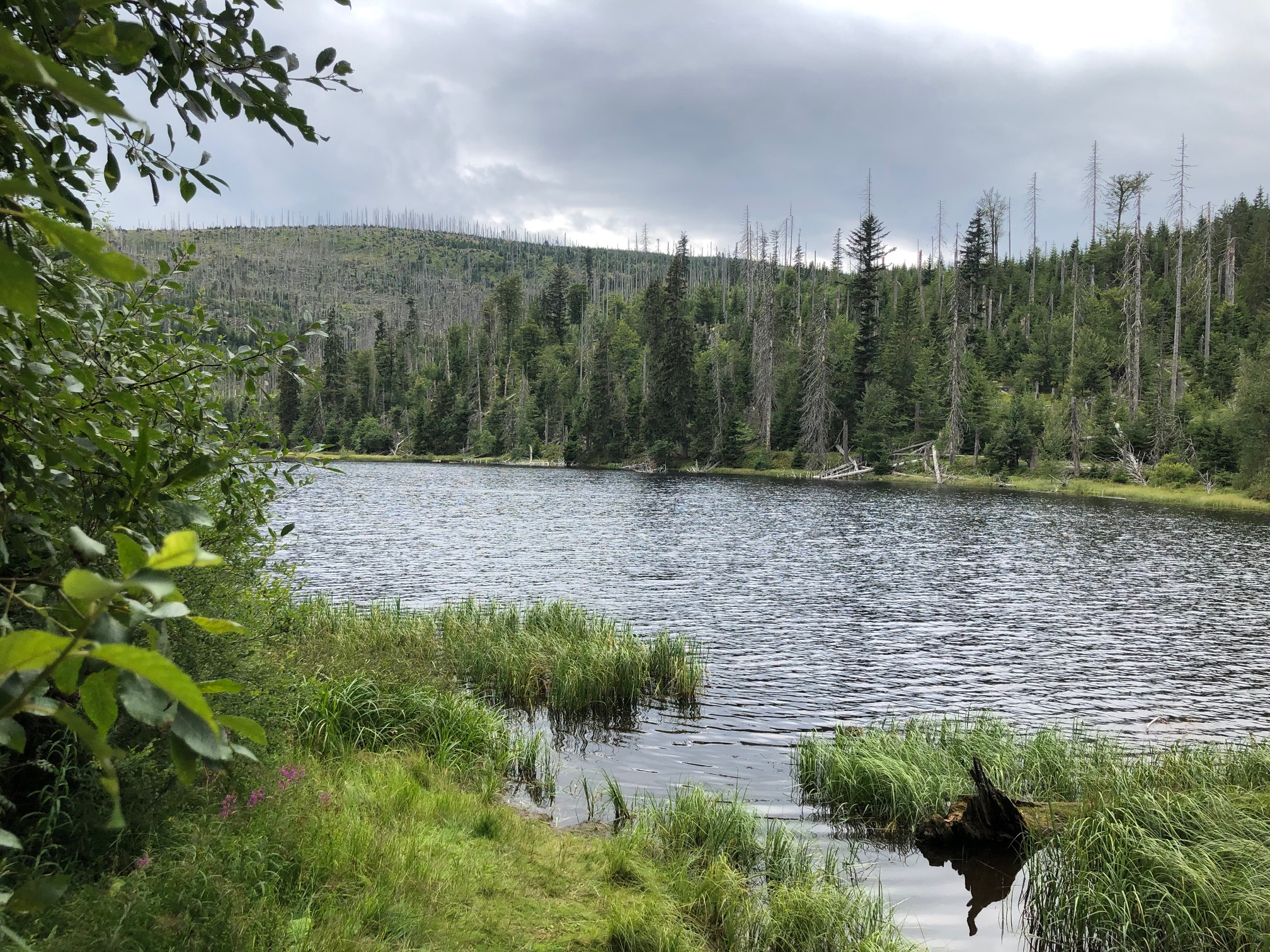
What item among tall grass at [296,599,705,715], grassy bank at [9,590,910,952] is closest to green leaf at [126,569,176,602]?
grassy bank at [9,590,910,952]

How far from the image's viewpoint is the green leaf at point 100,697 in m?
0.77

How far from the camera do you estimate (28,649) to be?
25.6 inches

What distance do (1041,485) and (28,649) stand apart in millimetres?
64420

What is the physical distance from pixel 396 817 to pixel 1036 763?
7.19 meters

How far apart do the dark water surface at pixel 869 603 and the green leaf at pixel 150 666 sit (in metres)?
5.04

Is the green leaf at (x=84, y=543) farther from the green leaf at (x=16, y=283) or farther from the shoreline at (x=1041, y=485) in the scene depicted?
the shoreline at (x=1041, y=485)

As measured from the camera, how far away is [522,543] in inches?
1178

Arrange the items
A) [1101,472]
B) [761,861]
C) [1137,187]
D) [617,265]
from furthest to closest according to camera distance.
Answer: [617,265]
[1137,187]
[1101,472]
[761,861]

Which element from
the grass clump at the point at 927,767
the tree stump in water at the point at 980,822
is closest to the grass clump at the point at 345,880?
the grass clump at the point at 927,767

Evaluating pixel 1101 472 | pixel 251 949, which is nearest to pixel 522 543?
pixel 251 949

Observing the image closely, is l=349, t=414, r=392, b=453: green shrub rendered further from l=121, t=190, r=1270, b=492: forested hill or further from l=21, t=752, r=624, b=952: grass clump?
l=21, t=752, r=624, b=952: grass clump

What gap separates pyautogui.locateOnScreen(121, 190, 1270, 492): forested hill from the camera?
60.0 metres

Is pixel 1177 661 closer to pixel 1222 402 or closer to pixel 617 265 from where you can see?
pixel 1222 402

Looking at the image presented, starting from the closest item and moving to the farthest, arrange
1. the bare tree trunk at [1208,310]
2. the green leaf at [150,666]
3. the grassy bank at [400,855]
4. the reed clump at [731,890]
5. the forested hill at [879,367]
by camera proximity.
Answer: the green leaf at [150,666]
the grassy bank at [400,855]
the reed clump at [731,890]
the forested hill at [879,367]
the bare tree trunk at [1208,310]
